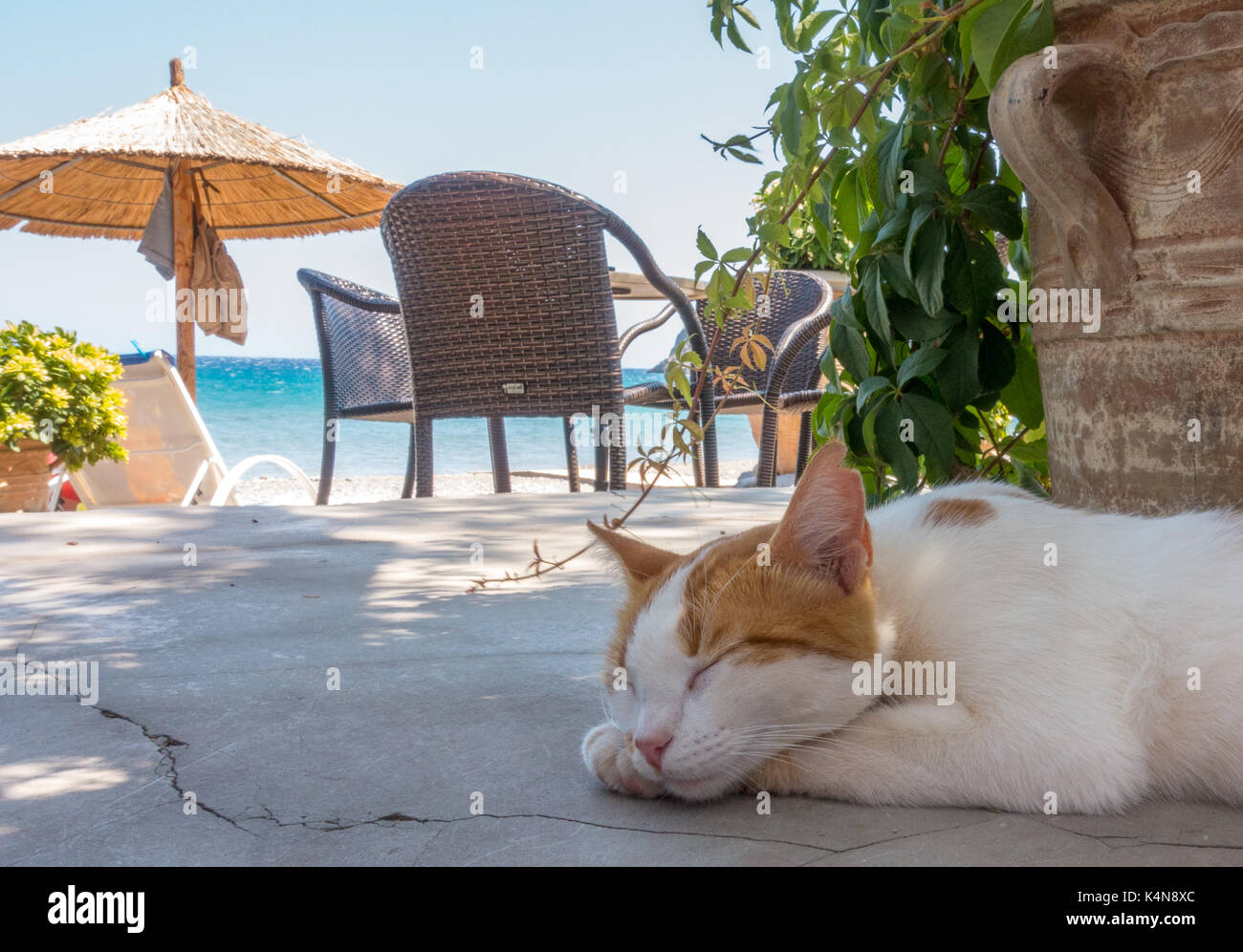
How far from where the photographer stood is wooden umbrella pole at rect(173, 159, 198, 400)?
7305 millimetres

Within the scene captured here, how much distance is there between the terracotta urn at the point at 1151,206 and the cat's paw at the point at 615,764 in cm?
85

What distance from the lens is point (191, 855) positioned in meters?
0.97

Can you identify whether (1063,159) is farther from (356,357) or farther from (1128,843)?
(356,357)

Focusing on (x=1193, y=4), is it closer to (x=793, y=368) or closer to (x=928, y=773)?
(x=928, y=773)

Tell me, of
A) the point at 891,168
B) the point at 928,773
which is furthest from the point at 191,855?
the point at 891,168

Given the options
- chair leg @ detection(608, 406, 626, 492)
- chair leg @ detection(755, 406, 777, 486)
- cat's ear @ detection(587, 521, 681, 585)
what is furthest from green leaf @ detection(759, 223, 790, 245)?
chair leg @ detection(755, 406, 777, 486)

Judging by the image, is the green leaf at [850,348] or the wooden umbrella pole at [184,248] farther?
the wooden umbrella pole at [184,248]

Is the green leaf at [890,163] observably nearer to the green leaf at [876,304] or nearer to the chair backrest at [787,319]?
the green leaf at [876,304]

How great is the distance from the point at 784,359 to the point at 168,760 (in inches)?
148

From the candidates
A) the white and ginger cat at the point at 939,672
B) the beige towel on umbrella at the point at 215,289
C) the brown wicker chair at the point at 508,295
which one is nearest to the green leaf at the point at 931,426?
the white and ginger cat at the point at 939,672

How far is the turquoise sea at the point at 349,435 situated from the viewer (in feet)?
65.7

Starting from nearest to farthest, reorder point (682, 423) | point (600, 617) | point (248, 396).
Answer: point (682, 423) → point (600, 617) → point (248, 396)

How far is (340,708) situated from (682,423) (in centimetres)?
81

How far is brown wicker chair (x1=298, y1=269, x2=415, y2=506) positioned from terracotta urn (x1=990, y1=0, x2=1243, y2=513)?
406 centimetres
